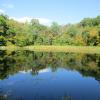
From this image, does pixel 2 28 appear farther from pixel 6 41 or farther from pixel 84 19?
pixel 84 19

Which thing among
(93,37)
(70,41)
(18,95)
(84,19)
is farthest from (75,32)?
(18,95)

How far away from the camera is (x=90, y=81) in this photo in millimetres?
25375

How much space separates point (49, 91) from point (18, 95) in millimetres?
2743

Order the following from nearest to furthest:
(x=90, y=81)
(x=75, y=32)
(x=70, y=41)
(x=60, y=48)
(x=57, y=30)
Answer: (x=90, y=81) → (x=60, y=48) → (x=70, y=41) → (x=75, y=32) → (x=57, y=30)

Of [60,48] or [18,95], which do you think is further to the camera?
[60,48]

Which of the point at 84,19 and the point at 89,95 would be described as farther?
the point at 84,19

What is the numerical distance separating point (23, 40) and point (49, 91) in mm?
73828

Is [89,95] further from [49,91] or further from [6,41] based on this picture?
[6,41]

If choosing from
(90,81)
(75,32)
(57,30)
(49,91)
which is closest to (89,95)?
(49,91)

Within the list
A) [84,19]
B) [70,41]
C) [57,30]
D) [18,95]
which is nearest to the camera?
[18,95]

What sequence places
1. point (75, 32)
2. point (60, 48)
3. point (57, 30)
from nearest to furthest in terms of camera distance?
point (60, 48), point (75, 32), point (57, 30)

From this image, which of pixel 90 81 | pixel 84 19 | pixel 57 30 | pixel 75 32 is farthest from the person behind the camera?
pixel 84 19

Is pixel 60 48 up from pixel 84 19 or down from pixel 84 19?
down

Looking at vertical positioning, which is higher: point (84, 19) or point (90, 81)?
point (84, 19)
